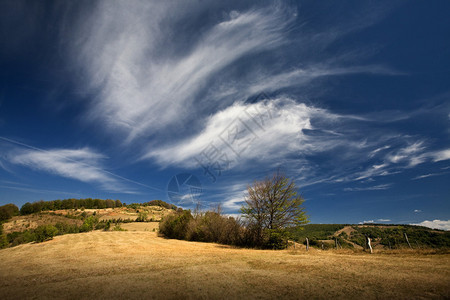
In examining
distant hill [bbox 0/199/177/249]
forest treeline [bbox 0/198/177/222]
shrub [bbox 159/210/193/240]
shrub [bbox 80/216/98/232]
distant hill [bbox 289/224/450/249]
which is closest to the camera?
distant hill [bbox 0/199/177/249]

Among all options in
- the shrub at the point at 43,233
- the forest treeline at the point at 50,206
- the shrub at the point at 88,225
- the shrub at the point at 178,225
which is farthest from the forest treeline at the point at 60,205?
the shrub at the point at 178,225

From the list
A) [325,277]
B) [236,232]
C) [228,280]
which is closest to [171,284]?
[228,280]

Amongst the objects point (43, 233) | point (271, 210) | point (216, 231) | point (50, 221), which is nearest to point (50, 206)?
point (50, 221)

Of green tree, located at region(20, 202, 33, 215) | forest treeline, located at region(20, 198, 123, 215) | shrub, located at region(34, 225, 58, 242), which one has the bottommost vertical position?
shrub, located at region(34, 225, 58, 242)

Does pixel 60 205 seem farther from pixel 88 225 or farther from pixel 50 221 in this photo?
pixel 88 225

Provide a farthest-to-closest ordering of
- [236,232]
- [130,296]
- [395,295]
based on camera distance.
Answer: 1. [236,232]
2. [130,296]
3. [395,295]

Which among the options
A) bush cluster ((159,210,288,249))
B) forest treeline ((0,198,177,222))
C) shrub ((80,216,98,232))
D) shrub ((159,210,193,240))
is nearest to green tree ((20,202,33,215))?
forest treeline ((0,198,177,222))

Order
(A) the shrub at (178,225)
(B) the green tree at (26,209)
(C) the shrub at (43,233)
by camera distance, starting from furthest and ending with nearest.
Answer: (B) the green tree at (26,209) < (A) the shrub at (178,225) < (C) the shrub at (43,233)

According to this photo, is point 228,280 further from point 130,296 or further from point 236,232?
point 236,232

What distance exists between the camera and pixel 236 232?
2628cm

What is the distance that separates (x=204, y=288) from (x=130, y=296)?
2269mm

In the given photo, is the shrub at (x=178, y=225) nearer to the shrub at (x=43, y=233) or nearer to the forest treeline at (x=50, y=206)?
the shrub at (x=43, y=233)

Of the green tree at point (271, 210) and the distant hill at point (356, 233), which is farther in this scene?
the distant hill at point (356, 233)

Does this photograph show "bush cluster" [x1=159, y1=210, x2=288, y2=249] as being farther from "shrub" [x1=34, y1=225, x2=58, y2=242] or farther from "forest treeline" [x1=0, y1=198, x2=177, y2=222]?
"forest treeline" [x1=0, y1=198, x2=177, y2=222]
